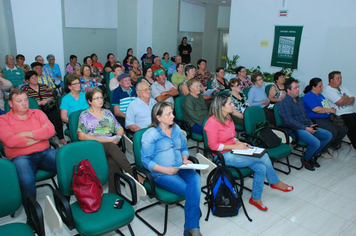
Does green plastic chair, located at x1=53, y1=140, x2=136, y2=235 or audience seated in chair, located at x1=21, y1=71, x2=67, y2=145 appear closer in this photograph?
green plastic chair, located at x1=53, y1=140, x2=136, y2=235

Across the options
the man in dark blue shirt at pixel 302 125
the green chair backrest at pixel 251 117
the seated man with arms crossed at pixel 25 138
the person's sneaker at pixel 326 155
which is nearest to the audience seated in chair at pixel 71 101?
the seated man with arms crossed at pixel 25 138

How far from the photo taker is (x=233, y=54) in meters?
8.53

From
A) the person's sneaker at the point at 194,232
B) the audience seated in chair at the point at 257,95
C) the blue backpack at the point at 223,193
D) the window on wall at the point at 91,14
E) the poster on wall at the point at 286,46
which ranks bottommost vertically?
the person's sneaker at the point at 194,232

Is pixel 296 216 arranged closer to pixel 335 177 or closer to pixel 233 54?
pixel 335 177

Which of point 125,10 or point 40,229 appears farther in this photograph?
point 125,10

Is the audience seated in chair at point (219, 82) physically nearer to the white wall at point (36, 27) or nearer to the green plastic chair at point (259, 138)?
the green plastic chair at point (259, 138)

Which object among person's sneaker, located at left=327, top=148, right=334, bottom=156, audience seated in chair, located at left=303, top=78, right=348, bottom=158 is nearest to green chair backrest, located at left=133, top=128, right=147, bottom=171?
audience seated in chair, located at left=303, top=78, right=348, bottom=158

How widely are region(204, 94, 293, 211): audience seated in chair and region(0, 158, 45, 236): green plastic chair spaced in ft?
6.14

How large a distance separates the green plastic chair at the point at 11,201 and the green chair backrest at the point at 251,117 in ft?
8.83

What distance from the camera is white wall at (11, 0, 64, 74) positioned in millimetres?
6020

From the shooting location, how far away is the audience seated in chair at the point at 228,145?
3.20 m

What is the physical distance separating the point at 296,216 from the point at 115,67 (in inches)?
176

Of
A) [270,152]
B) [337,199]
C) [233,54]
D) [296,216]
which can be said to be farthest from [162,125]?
[233,54]

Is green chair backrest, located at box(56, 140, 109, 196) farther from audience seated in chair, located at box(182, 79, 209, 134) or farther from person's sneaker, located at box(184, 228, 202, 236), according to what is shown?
audience seated in chair, located at box(182, 79, 209, 134)
